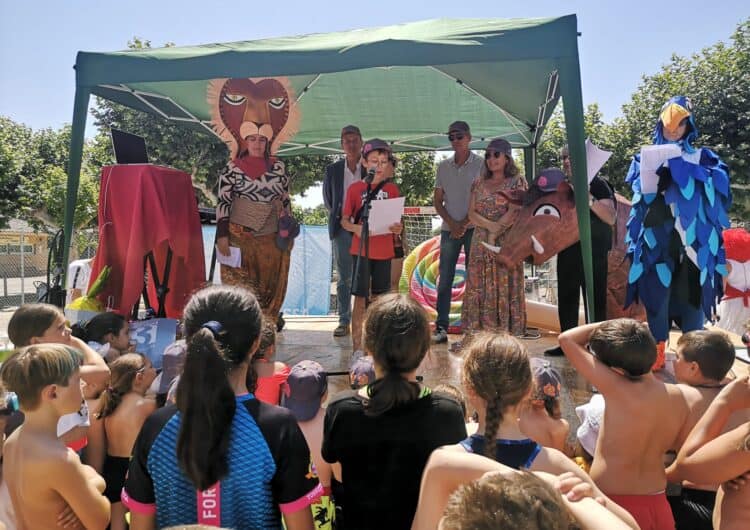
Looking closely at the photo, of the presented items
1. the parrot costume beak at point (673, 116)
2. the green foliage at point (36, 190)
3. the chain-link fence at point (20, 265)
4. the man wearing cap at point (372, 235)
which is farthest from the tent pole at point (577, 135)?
the green foliage at point (36, 190)

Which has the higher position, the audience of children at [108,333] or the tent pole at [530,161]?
the tent pole at [530,161]

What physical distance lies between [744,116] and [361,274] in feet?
38.0

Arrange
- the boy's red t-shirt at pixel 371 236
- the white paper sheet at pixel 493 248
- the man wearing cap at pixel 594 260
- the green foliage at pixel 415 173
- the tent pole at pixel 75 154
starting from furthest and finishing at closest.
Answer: the green foliage at pixel 415 173, the boy's red t-shirt at pixel 371 236, the white paper sheet at pixel 493 248, the man wearing cap at pixel 594 260, the tent pole at pixel 75 154

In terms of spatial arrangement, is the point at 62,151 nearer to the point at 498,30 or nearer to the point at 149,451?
the point at 498,30

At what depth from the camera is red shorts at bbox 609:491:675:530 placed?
187 centimetres

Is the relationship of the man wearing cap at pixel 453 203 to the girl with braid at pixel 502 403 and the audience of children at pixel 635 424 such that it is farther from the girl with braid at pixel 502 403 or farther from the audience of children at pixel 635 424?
the girl with braid at pixel 502 403

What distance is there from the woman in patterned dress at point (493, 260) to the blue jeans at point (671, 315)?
122 centimetres

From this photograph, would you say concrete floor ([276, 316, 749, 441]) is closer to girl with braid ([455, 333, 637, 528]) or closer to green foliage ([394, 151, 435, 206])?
girl with braid ([455, 333, 637, 528])

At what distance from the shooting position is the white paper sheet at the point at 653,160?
323cm

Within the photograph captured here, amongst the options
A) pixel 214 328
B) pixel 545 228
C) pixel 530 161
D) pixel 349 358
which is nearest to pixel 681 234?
pixel 545 228

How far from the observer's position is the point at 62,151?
21516 millimetres

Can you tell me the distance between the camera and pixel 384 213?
14.2 ft

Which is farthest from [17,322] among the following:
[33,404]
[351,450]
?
[351,450]

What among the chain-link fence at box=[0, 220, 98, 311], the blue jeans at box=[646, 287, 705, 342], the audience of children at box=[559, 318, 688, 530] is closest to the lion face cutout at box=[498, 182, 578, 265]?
the blue jeans at box=[646, 287, 705, 342]
